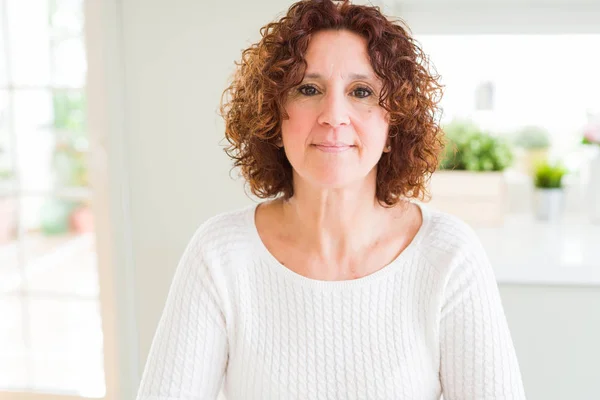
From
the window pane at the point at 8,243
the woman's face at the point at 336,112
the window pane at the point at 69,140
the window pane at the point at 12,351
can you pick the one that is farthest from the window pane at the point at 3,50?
the woman's face at the point at 336,112

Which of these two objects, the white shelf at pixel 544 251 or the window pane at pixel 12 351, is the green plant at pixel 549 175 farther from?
the window pane at pixel 12 351

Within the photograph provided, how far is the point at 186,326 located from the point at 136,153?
97 cm

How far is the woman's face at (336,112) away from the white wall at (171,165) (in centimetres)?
81

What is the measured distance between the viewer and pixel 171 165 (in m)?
2.22

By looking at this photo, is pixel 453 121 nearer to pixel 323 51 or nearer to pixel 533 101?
pixel 533 101

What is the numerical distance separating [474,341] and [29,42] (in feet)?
7.49

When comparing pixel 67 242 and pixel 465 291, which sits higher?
pixel 465 291

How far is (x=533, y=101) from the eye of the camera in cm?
251

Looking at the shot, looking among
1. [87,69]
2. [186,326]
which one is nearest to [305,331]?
[186,326]

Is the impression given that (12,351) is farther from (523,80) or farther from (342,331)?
(523,80)

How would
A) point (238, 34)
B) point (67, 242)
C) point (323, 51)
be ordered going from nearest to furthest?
1. point (323, 51)
2. point (238, 34)
3. point (67, 242)

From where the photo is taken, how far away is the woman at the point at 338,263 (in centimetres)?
133

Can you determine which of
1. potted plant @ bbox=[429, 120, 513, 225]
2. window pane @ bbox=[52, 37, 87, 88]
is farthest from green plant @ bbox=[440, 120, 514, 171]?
window pane @ bbox=[52, 37, 87, 88]

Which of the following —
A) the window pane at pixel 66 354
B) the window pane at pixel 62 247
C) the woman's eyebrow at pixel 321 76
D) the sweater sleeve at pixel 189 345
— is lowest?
the window pane at pixel 66 354
